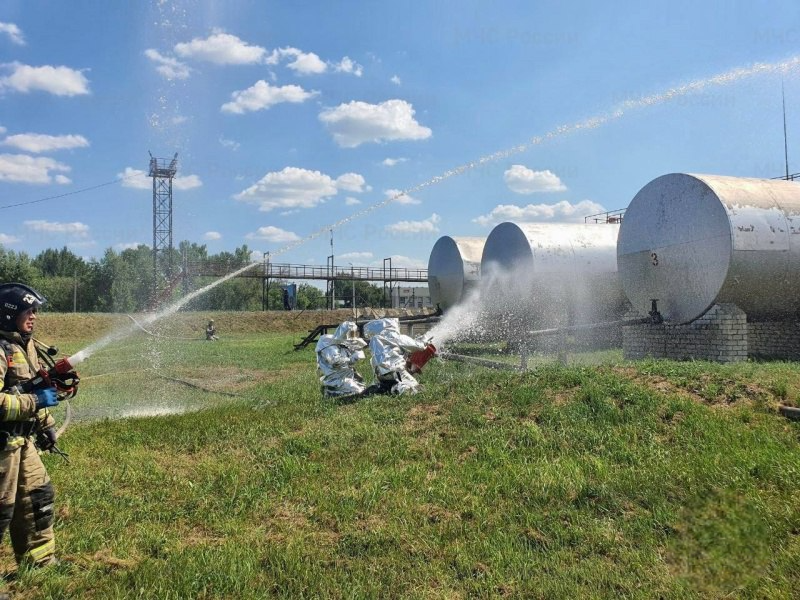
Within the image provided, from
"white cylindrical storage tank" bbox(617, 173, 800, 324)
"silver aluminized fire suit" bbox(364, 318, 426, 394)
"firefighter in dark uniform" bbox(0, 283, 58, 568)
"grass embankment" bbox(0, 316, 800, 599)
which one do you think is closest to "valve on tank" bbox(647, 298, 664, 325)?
"white cylindrical storage tank" bbox(617, 173, 800, 324)

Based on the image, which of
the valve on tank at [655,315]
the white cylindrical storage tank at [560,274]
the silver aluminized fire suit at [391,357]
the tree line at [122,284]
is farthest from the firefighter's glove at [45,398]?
the tree line at [122,284]

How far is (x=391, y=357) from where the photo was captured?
8.74m

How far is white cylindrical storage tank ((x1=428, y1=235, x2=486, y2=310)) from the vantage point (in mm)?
19172

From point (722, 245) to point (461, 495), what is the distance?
26.8 ft

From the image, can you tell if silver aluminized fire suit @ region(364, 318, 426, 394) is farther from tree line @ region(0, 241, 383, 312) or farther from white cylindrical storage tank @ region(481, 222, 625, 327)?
tree line @ region(0, 241, 383, 312)

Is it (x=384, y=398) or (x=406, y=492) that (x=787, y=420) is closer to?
(x=406, y=492)

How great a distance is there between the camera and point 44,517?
4.07m

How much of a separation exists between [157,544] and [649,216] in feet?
36.5

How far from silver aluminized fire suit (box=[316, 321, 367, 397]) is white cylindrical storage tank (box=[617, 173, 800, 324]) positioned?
6.50 m

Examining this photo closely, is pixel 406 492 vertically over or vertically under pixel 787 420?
under

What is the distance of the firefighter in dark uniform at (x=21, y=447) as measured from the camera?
384cm

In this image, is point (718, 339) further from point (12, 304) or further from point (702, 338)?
point (12, 304)

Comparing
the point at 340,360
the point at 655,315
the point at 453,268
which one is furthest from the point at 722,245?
the point at 453,268

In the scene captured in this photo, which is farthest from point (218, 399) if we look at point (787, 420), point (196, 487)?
point (787, 420)
